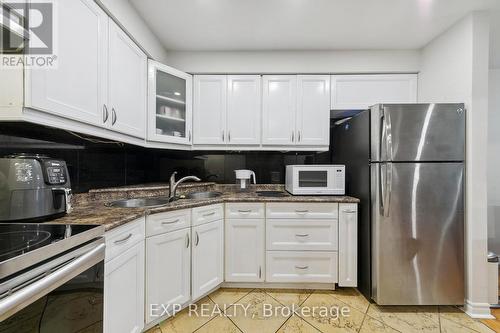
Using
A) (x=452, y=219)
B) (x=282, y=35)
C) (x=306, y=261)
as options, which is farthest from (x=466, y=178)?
(x=282, y=35)

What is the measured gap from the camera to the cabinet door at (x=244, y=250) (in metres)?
1.96

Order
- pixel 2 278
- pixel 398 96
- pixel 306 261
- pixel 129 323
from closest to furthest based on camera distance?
pixel 2 278, pixel 129 323, pixel 306 261, pixel 398 96

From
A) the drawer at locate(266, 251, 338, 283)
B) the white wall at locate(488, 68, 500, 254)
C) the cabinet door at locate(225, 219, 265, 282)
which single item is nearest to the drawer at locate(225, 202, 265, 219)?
the cabinet door at locate(225, 219, 265, 282)

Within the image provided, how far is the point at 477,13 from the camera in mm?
1714

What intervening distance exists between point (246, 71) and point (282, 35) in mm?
500

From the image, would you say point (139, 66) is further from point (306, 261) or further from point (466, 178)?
point (466, 178)

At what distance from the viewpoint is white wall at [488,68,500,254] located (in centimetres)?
256

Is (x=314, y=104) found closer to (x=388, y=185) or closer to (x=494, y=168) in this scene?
(x=388, y=185)

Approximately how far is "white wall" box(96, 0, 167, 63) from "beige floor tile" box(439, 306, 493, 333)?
333cm

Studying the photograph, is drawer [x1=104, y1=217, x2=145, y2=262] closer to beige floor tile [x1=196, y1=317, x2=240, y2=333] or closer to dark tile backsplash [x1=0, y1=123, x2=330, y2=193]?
dark tile backsplash [x1=0, y1=123, x2=330, y2=193]

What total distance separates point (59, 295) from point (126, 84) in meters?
1.43

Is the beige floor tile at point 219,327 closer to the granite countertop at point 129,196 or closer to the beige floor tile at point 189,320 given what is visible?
the beige floor tile at point 189,320

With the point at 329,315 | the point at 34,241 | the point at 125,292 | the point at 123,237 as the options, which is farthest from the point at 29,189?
the point at 329,315

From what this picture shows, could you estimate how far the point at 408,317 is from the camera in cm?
167
